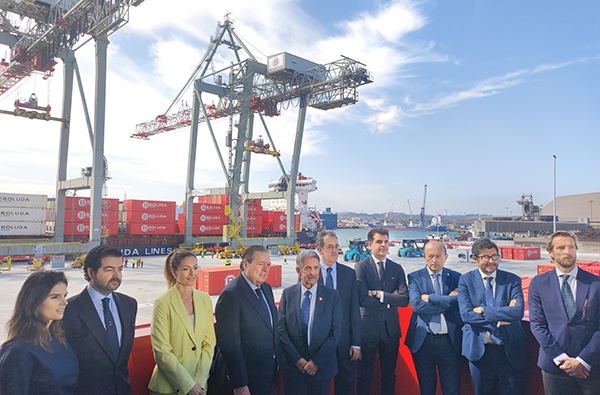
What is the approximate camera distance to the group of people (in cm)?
236

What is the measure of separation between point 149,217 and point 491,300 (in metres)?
35.1

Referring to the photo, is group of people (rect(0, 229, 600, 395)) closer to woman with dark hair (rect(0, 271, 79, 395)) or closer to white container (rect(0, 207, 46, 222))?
woman with dark hair (rect(0, 271, 79, 395))

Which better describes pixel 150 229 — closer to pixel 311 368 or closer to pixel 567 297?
pixel 311 368

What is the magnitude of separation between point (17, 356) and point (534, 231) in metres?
75.0

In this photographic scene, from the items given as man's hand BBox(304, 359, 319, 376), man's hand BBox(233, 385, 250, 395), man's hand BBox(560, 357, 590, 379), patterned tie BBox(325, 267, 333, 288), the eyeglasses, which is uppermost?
the eyeglasses

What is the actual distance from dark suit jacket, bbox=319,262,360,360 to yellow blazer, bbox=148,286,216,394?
1351 millimetres

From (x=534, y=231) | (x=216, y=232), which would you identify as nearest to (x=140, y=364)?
(x=216, y=232)

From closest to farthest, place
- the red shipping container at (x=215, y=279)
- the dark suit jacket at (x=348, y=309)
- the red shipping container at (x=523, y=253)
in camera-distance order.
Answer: the dark suit jacket at (x=348, y=309)
the red shipping container at (x=215, y=279)
the red shipping container at (x=523, y=253)

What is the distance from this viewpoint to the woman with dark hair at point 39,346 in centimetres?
209

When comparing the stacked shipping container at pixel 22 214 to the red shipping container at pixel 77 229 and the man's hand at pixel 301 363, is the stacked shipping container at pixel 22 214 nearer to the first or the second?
the red shipping container at pixel 77 229

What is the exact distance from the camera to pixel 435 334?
11.8 ft

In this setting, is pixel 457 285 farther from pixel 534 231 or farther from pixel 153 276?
pixel 534 231

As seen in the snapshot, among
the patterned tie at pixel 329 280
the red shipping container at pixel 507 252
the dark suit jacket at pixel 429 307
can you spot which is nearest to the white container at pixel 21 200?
the patterned tie at pixel 329 280

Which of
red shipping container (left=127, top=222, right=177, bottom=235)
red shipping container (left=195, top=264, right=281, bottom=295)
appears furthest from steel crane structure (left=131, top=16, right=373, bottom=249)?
red shipping container (left=195, top=264, right=281, bottom=295)
